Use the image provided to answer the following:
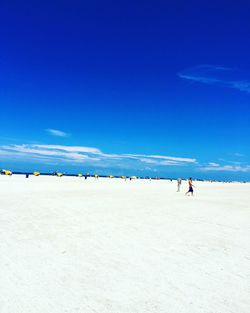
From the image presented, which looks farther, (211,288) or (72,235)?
(72,235)

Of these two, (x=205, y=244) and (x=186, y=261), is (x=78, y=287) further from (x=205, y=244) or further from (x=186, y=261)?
(x=205, y=244)

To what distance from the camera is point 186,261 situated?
7371 millimetres

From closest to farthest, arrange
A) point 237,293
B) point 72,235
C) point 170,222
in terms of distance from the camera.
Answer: point 237,293 < point 72,235 < point 170,222

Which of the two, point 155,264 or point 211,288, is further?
point 155,264

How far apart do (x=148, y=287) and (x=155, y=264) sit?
137 centimetres

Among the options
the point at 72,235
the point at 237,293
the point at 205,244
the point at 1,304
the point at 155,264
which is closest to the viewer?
the point at 1,304

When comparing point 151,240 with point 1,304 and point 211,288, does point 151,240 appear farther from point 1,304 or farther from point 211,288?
point 1,304

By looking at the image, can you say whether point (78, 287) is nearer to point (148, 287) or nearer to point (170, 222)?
point (148, 287)

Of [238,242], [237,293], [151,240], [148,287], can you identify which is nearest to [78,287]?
[148,287]

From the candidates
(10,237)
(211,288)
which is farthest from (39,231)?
(211,288)

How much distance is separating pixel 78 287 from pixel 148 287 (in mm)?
1267

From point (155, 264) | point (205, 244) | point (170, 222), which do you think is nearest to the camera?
point (155, 264)

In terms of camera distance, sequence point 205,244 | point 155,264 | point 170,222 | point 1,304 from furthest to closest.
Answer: point 170,222 → point 205,244 → point 155,264 → point 1,304

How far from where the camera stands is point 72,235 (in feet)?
32.1
